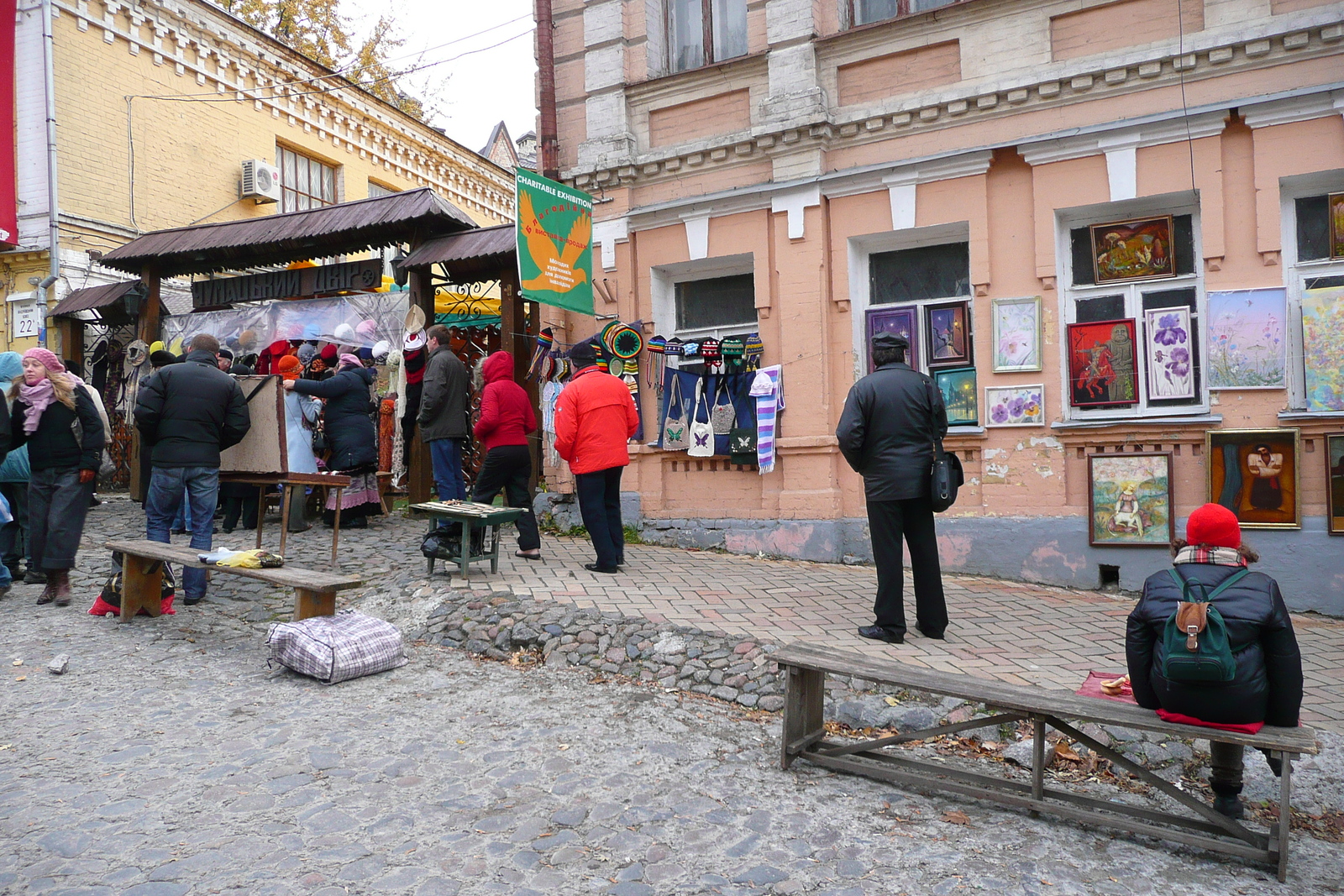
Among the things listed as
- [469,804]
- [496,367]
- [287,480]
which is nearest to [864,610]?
[469,804]

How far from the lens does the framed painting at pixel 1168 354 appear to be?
722cm

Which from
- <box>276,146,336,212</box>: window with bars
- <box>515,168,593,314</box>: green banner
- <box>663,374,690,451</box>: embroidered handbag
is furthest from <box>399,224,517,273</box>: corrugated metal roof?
<box>276,146,336,212</box>: window with bars

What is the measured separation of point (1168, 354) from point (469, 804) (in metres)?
6.53

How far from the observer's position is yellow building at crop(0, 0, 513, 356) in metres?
12.5

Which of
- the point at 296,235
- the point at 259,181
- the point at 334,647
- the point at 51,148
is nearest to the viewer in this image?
the point at 334,647

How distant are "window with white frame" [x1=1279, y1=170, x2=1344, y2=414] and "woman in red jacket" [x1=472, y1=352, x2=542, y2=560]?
6187 millimetres

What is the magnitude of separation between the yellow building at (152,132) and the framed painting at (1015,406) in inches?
477

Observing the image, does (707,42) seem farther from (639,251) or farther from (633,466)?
(633,466)

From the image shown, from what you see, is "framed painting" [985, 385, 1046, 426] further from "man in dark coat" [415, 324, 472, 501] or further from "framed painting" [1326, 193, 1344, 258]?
"man in dark coat" [415, 324, 472, 501]

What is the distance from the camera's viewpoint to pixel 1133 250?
7531 mm

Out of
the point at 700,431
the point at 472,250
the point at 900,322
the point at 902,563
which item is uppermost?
the point at 472,250

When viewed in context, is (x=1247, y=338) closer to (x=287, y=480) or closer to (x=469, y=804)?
(x=469, y=804)

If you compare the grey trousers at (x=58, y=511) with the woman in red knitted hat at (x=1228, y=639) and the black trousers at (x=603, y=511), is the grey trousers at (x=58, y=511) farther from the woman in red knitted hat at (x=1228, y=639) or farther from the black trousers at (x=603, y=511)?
the woman in red knitted hat at (x=1228, y=639)

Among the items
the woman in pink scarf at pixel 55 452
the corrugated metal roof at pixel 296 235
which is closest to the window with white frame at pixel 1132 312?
the corrugated metal roof at pixel 296 235
